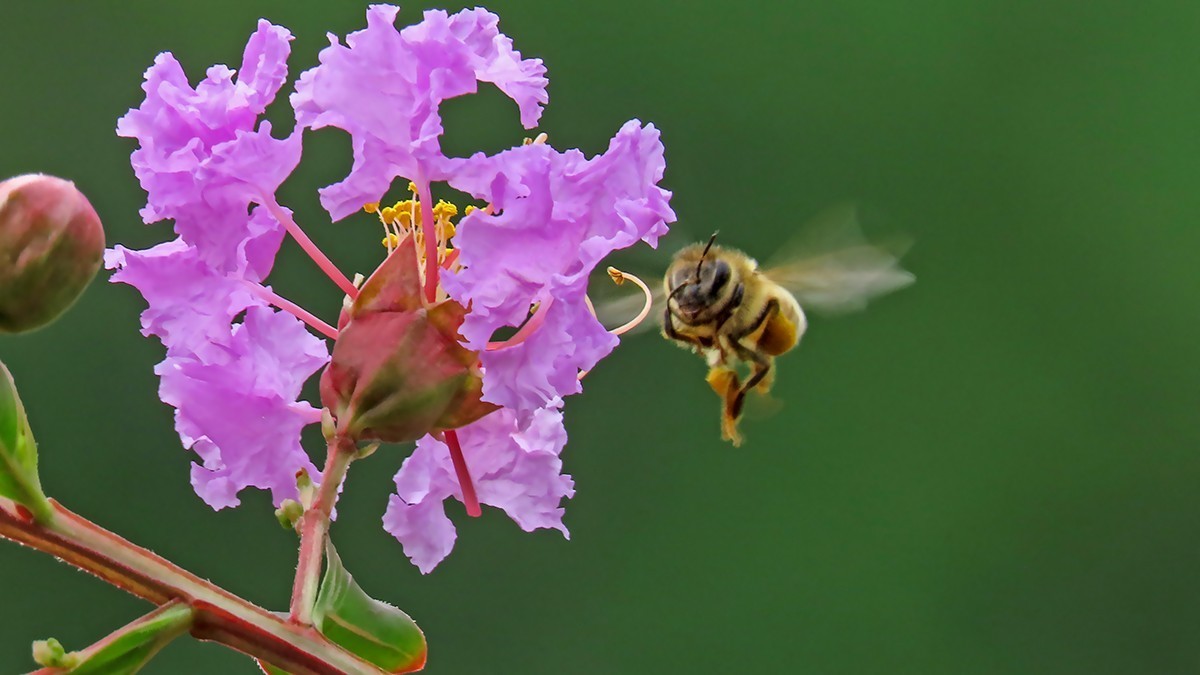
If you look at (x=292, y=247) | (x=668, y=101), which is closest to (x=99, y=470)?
(x=292, y=247)

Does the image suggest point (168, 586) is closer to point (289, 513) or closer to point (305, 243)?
point (289, 513)

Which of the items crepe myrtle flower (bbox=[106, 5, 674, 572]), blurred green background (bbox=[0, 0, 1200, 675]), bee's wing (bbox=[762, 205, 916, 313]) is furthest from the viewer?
blurred green background (bbox=[0, 0, 1200, 675])

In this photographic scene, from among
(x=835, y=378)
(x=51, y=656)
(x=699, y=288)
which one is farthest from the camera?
(x=835, y=378)

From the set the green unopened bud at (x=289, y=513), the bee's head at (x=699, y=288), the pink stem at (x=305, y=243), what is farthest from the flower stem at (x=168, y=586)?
the bee's head at (x=699, y=288)

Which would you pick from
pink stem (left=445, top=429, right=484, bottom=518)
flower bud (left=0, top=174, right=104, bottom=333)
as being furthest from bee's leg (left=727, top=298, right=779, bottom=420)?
flower bud (left=0, top=174, right=104, bottom=333)

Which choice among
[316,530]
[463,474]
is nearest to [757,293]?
[463,474]

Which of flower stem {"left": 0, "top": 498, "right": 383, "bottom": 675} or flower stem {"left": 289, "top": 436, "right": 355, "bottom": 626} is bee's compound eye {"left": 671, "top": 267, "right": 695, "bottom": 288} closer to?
flower stem {"left": 289, "top": 436, "right": 355, "bottom": 626}
